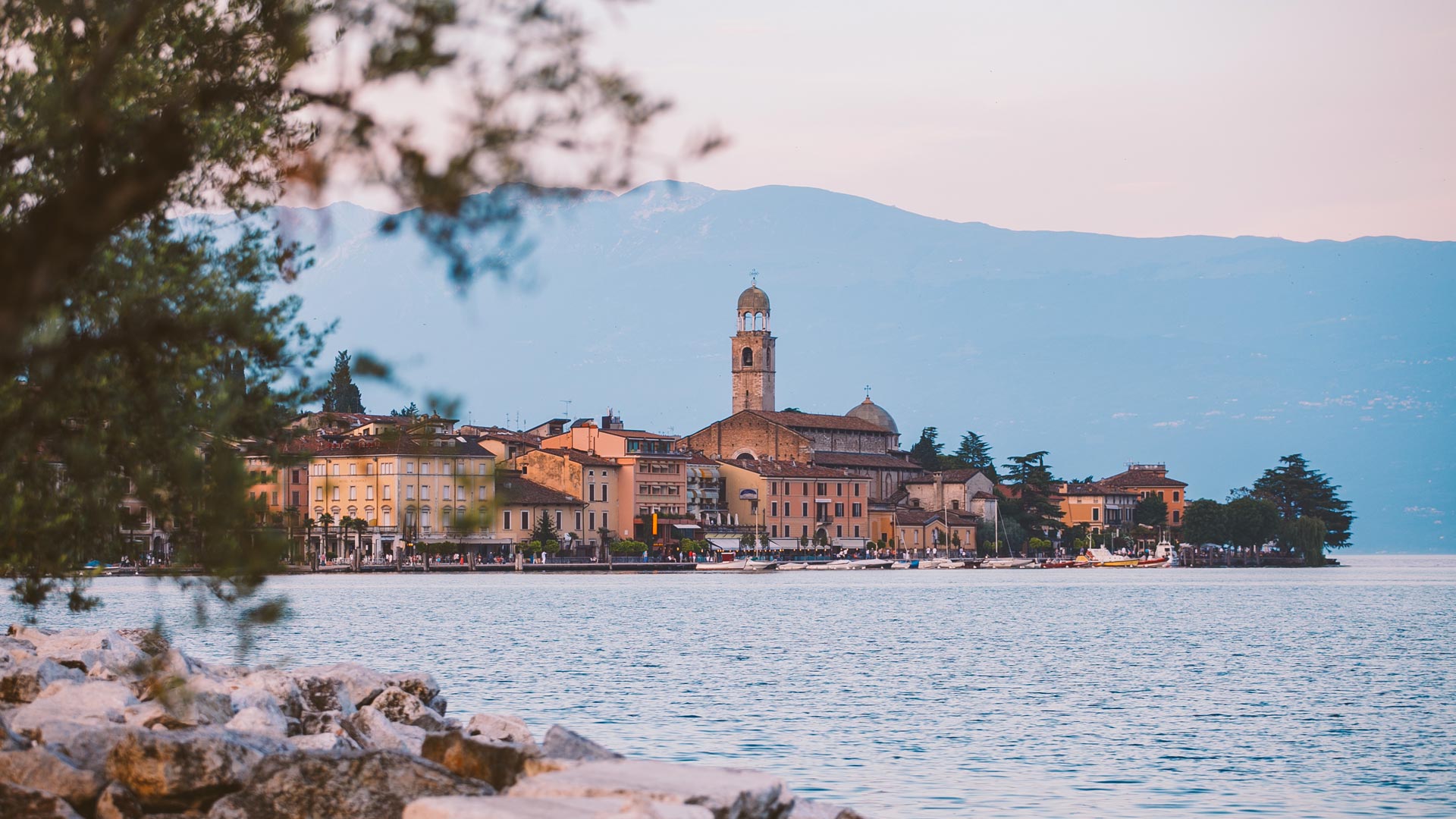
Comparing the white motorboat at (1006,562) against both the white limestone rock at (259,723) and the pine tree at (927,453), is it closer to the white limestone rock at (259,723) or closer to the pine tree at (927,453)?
the pine tree at (927,453)

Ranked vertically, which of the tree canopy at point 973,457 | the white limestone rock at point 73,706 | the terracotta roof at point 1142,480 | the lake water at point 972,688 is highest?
the tree canopy at point 973,457

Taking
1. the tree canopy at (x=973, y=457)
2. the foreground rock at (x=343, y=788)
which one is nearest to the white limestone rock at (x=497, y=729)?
the foreground rock at (x=343, y=788)

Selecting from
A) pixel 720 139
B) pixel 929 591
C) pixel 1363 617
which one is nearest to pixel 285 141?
pixel 720 139

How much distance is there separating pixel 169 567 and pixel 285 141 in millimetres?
2747

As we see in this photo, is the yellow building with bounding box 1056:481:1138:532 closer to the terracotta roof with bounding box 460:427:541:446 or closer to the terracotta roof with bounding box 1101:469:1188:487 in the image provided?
the terracotta roof with bounding box 1101:469:1188:487

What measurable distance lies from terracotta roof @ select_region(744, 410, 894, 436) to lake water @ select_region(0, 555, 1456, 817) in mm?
69895

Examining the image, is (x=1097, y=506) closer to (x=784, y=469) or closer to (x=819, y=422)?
(x=819, y=422)

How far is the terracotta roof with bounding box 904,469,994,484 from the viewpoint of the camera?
14925cm

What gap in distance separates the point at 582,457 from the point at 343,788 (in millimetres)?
107933

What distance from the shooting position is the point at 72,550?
12898 mm

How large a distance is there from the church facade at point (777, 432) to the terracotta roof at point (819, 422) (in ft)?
0.19

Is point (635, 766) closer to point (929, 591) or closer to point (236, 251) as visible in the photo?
point (236, 251)

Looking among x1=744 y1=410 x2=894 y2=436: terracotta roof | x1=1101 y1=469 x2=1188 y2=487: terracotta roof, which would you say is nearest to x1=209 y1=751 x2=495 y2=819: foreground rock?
x1=744 y1=410 x2=894 y2=436: terracotta roof

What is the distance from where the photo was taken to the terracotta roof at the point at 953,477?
149250mm
